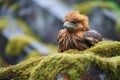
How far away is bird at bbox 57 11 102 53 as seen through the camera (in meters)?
7.19

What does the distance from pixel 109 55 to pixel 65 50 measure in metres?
0.72

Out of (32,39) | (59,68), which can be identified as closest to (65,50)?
(59,68)

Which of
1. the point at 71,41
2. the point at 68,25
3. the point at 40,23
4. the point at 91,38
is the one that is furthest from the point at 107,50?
the point at 40,23

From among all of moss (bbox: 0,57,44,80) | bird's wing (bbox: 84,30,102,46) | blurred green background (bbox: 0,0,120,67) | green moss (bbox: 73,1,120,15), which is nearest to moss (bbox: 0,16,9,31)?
blurred green background (bbox: 0,0,120,67)

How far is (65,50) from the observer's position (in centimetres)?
727

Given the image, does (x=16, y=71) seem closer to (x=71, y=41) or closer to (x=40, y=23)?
(x=71, y=41)

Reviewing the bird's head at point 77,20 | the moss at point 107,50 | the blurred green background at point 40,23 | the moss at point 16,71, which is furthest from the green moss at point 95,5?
the moss at point 16,71

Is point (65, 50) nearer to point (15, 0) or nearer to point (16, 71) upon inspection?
point (16, 71)

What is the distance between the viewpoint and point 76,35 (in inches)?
287

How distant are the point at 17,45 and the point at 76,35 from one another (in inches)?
391

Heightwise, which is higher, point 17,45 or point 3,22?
point 3,22

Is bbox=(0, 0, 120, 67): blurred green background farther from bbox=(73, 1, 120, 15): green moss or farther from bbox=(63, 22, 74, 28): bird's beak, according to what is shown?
bbox=(63, 22, 74, 28): bird's beak

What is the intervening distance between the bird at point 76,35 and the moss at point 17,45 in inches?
381

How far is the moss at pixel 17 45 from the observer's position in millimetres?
17047
